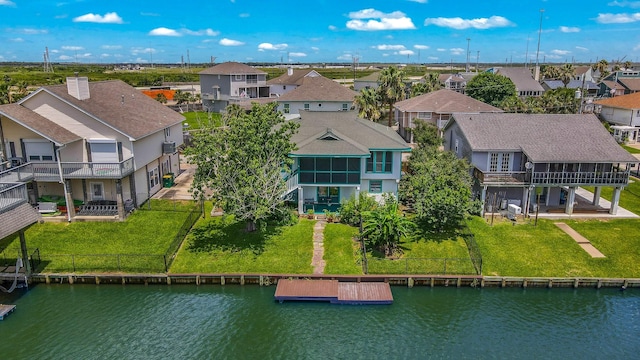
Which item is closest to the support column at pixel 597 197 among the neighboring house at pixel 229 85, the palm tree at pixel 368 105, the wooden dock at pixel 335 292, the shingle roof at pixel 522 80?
the wooden dock at pixel 335 292

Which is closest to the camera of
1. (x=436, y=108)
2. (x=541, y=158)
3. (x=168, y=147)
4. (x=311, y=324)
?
(x=311, y=324)

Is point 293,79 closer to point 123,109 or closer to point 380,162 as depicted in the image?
point 123,109

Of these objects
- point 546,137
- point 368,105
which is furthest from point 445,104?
point 546,137

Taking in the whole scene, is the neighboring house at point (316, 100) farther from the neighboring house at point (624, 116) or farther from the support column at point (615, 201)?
the neighboring house at point (624, 116)

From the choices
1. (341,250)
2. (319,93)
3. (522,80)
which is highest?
(522,80)

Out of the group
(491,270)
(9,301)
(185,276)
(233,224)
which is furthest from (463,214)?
(9,301)

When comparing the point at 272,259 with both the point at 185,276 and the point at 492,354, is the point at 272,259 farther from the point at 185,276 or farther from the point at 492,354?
the point at 492,354
